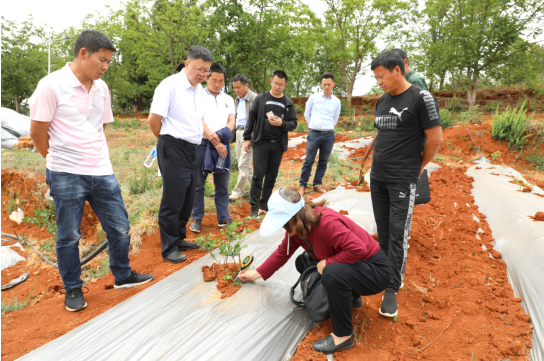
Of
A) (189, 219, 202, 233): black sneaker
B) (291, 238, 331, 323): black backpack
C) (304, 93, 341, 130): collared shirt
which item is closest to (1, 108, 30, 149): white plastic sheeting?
(189, 219, 202, 233): black sneaker

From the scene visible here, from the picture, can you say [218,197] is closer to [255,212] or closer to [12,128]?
[255,212]

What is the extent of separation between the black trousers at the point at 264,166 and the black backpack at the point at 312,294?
6.09 ft

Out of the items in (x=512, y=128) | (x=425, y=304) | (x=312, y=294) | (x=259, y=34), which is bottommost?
(x=425, y=304)

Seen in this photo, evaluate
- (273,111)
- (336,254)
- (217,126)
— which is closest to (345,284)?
(336,254)

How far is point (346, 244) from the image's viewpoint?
1.80 metres

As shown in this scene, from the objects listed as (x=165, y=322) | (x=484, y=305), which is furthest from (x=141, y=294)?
(x=484, y=305)

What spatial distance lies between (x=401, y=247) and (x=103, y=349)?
196 centimetres

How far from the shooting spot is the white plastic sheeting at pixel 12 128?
11570mm

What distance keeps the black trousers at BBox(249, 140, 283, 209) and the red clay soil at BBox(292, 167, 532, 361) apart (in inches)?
69.9

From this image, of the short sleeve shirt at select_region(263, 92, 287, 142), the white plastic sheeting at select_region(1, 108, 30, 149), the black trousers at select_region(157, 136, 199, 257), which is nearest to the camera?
the black trousers at select_region(157, 136, 199, 257)

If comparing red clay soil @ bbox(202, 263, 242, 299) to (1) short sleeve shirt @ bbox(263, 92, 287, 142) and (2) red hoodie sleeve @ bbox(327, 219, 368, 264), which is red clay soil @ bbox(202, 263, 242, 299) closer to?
(2) red hoodie sleeve @ bbox(327, 219, 368, 264)

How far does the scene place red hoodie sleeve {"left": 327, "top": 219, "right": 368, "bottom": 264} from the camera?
1.79 m

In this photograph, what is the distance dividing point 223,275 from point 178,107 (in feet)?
4.83

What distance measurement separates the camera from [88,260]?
3615mm
